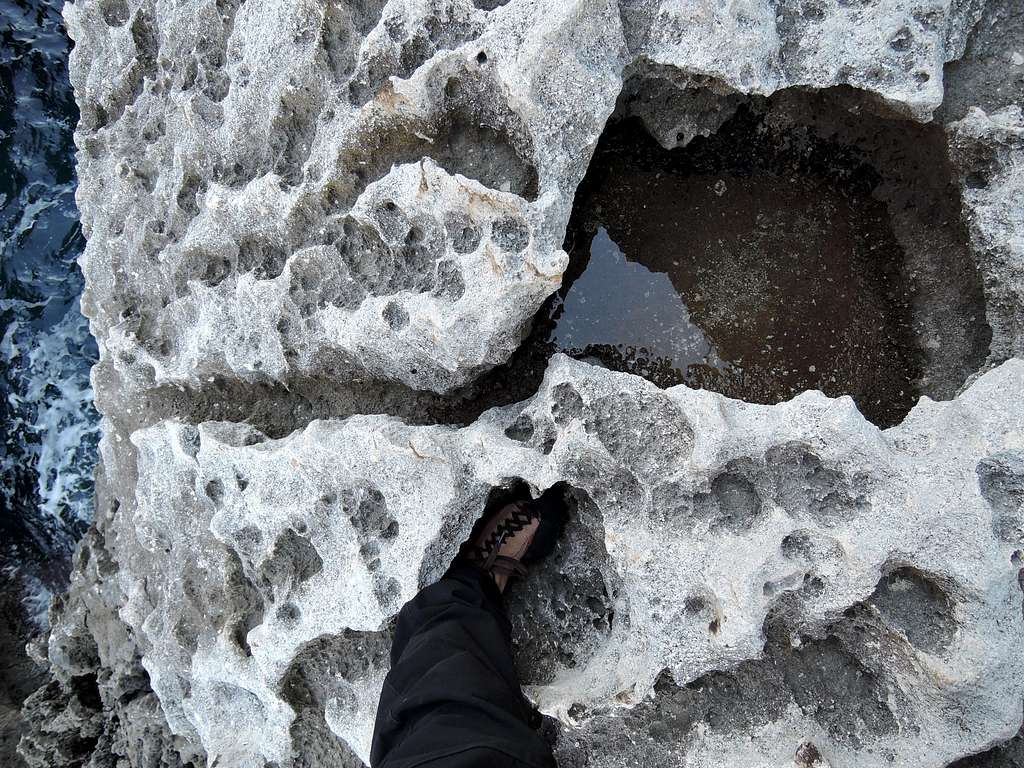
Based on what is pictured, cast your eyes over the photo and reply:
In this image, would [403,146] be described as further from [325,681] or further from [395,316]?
[325,681]

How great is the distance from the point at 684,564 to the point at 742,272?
3.15 feet

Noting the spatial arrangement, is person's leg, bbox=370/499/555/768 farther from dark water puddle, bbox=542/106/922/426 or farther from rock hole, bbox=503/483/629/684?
dark water puddle, bbox=542/106/922/426

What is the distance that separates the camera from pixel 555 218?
1536 mm

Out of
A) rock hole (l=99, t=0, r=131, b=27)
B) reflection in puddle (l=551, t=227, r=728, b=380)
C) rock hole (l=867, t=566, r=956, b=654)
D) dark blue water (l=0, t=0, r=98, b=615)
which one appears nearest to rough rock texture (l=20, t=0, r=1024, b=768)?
rock hole (l=867, t=566, r=956, b=654)

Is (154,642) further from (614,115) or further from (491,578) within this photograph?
(614,115)

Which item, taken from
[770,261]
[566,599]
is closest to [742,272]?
Result: [770,261]

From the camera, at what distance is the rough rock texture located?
1406mm

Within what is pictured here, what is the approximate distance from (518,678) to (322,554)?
595 mm

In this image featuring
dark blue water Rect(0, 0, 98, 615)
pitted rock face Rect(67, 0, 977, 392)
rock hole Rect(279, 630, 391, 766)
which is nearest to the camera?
pitted rock face Rect(67, 0, 977, 392)

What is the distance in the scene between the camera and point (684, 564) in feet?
4.75

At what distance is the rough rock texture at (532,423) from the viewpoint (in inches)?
55.4

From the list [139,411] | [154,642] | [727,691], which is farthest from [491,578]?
[139,411]

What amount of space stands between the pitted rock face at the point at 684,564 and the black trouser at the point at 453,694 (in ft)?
0.27

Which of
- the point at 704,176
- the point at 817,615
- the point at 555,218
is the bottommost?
the point at 817,615
